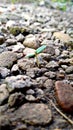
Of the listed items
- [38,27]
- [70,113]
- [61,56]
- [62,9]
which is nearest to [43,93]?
[70,113]

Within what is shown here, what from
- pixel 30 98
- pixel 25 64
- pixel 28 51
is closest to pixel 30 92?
pixel 30 98

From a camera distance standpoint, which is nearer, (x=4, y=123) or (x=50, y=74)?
(x=4, y=123)

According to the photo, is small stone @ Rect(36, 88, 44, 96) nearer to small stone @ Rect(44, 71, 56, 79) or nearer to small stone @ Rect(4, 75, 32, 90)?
small stone @ Rect(4, 75, 32, 90)

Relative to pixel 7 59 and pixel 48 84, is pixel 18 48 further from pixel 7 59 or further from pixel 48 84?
pixel 48 84

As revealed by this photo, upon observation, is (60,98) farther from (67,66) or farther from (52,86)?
(67,66)

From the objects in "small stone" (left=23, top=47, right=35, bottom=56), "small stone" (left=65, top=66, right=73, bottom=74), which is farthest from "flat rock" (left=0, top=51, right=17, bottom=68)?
"small stone" (left=65, top=66, right=73, bottom=74)

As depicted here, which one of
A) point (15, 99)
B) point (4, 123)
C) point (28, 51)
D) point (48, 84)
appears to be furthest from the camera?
point (28, 51)

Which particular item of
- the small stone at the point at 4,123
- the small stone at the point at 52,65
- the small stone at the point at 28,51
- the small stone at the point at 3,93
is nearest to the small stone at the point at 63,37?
the small stone at the point at 28,51
